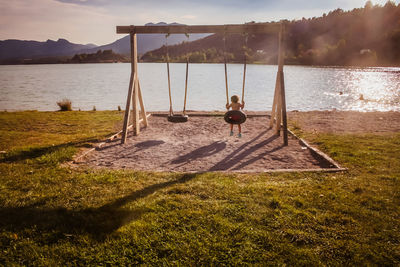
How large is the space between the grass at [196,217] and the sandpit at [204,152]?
2.53ft

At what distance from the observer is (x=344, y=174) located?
21.6ft

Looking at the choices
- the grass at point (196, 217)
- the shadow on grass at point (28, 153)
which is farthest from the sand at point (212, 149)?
the shadow on grass at point (28, 153)

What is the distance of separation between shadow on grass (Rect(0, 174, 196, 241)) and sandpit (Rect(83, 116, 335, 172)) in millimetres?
2420

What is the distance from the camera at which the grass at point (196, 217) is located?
3.70 meters

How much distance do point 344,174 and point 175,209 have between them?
444 cm

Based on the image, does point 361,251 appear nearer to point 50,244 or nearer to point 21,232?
point 50,244

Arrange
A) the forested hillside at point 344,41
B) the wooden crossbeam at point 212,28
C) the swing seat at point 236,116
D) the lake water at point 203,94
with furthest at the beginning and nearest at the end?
the forested hillside at point 344,41 → the lake water at point 203,94 → the wooden crossbeam at point 212,28 → the swing seat at point 236,116

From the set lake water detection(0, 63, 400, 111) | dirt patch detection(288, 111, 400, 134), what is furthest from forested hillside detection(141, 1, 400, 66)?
dirt patch detection(288, 111, 400, 134)

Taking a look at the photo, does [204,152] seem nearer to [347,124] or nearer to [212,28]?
[212,28]

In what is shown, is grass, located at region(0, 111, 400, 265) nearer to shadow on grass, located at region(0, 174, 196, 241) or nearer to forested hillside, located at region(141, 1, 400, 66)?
shadow on grass, located at region(0, 174, 196, 241)

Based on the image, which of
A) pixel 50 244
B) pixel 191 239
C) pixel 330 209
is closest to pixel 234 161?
pixel 330 209

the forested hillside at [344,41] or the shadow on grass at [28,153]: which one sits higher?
the forested hillside at [344,41]

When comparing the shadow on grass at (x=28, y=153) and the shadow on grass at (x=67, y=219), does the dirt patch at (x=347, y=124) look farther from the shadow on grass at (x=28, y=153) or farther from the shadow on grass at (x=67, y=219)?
the shadow on grass at (x=28, y=153)

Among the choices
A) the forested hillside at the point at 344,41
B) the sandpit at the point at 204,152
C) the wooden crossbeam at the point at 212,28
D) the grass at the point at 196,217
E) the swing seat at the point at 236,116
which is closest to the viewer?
the grass at the point at 196,217
